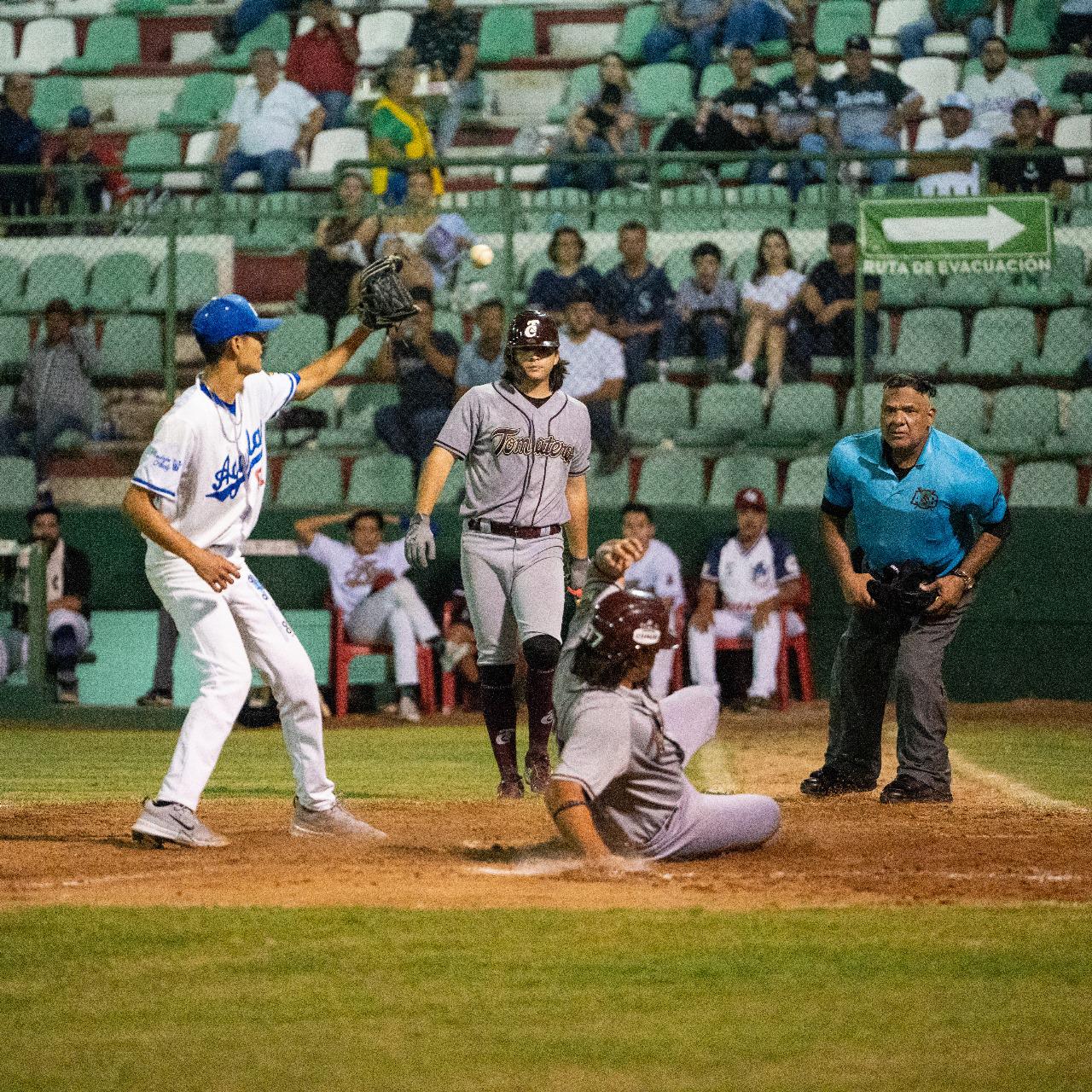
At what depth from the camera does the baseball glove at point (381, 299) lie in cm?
693

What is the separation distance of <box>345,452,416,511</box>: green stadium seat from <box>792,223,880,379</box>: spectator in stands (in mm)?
3026

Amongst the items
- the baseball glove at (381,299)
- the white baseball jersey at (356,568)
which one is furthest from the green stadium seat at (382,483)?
the baseball glove at (381,299)

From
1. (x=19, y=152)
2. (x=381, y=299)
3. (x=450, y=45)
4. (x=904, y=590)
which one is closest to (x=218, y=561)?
(x=381, y=299)

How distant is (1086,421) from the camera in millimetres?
13109

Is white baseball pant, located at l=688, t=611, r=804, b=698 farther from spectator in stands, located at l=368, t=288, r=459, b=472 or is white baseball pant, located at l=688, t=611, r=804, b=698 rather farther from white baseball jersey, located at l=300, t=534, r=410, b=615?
spectator in stands, located at l=368, t=288, r=459, b=472

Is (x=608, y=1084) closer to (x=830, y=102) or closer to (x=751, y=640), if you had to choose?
(x=751, y=640)

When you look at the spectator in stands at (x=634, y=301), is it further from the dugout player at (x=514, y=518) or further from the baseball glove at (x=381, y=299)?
the baseball glove at (x=381, y=299)

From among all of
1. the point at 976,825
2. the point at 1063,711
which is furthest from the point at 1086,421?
the point at 976,825

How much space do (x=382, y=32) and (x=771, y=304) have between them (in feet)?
23.2

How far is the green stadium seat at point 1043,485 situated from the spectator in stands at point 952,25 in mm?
5449

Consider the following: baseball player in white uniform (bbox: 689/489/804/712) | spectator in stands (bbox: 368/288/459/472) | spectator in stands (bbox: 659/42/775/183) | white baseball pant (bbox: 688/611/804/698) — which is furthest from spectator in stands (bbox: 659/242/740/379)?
white baseball pant (bbox: 688/611/804/698)

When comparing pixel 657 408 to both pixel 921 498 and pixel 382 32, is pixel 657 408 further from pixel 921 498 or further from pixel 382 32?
pixel 382 32

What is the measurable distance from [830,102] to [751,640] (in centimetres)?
544

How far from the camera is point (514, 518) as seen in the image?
25.5 feet
